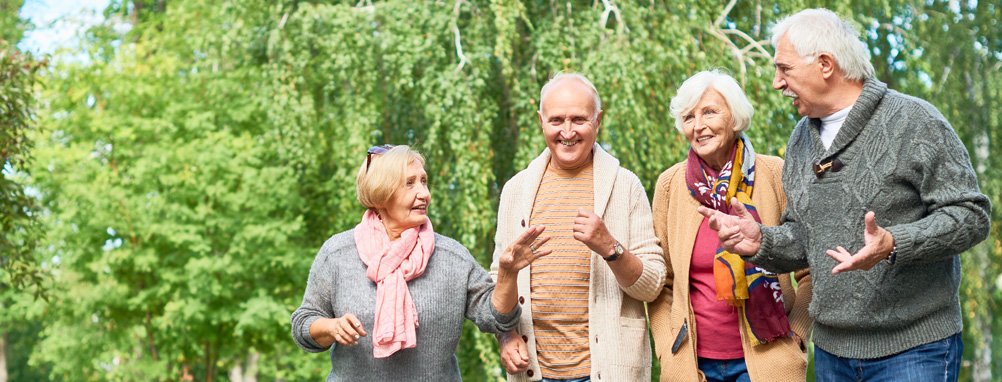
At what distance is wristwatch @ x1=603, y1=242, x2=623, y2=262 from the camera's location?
2638mm

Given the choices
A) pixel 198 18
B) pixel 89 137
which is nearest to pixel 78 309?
pixel 89 137

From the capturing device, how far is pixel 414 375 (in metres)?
2.79

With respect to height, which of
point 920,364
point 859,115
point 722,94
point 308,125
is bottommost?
point 920,364

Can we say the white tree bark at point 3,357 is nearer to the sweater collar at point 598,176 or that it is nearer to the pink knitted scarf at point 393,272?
the pink knitted scarf at point 393,272

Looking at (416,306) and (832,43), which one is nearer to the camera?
(832,43)

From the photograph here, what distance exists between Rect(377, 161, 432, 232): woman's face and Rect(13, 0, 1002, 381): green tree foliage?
383 centimetres

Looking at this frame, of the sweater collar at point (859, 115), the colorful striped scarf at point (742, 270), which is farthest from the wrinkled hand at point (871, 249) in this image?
the colorful striped scarf at point (742, 270)

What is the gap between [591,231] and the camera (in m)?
2.55

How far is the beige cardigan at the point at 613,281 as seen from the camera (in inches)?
111

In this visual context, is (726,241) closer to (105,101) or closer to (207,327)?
(207,327)

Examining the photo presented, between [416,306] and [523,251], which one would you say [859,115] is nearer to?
[523,251]

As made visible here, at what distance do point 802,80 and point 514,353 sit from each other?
3.90 feet

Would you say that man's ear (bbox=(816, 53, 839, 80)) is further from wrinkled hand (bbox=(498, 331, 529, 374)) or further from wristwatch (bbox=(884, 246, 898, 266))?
wrinkled hand (bbox=(498, 331, 529, 374))

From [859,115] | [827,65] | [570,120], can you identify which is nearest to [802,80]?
[827,65]
